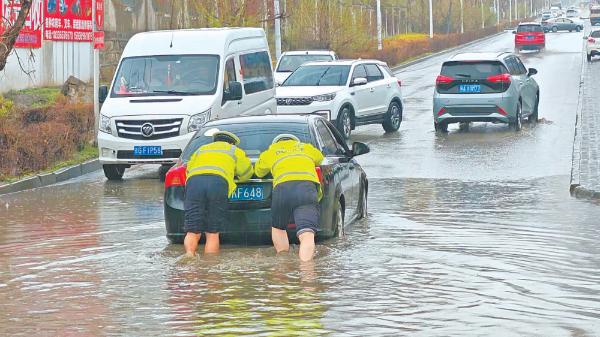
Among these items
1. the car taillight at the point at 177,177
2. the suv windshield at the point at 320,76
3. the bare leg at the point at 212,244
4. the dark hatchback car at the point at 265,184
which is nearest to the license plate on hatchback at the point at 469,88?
the suv windshield at the point at 320,76

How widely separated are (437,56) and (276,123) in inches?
2260

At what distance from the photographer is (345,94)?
2597cm

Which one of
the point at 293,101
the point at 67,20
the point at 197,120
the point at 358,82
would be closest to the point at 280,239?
the point at 197,120

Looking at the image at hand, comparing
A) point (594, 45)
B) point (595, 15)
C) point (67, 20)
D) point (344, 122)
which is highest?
point (595, 15)

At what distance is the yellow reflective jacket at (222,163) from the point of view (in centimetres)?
1115

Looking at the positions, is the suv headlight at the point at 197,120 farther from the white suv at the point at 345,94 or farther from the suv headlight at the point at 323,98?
the suv headlight at the point at 323,98

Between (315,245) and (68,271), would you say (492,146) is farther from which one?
(68,271)

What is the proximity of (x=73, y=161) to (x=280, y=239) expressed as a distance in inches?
419

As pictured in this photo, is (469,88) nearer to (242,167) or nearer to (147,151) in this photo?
(147,151)

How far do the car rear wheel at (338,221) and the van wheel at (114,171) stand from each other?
26.2ft

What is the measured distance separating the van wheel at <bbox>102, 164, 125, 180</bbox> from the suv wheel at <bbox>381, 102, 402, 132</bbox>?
355 inches

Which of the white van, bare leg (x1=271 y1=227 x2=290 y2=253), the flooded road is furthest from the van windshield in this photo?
bare leg (x1=271 y1=227 x2=290 y2=253)

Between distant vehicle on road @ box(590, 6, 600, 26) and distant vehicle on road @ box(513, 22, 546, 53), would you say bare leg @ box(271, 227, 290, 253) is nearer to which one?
distant vehicle on road @ box(513, 22, 546, 53)

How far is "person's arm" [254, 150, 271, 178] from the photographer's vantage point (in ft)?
36.8
